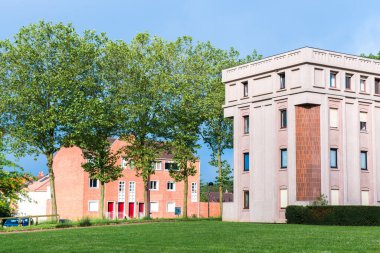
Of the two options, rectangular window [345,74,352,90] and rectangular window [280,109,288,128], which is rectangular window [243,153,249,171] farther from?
rectangular window [345,74,352,90]

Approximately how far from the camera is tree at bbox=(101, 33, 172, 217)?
60469mm

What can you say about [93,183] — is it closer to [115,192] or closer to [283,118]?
[115,192]

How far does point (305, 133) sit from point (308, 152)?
1.52 metres

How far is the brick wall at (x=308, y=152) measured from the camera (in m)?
50.3

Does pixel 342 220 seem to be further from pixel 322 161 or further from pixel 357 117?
pixel 357 117

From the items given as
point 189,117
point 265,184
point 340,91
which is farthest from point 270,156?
point 189,117

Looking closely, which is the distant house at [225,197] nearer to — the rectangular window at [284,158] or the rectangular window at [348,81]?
the rectangular window at [284,158]

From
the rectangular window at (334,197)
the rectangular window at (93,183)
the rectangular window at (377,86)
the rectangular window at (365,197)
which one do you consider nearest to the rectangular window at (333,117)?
the rectangular window at (334,197)

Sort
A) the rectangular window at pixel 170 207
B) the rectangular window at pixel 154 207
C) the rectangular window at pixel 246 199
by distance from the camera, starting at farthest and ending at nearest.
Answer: the rectangular window at pixel 170 207 → the rectangular window at pixel 154 207 → the rectangular window at pixel 246 199

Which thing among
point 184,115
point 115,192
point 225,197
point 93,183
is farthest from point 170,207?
point 184,115

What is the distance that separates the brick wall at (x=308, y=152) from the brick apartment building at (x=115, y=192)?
4406 centimetres

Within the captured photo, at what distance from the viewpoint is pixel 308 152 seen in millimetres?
50594

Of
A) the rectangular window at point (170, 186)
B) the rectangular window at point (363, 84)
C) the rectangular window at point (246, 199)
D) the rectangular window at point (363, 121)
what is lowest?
the rectangular window at point (246, 199)

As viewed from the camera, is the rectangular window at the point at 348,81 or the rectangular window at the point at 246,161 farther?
the rectangular window at the point at 246,161
